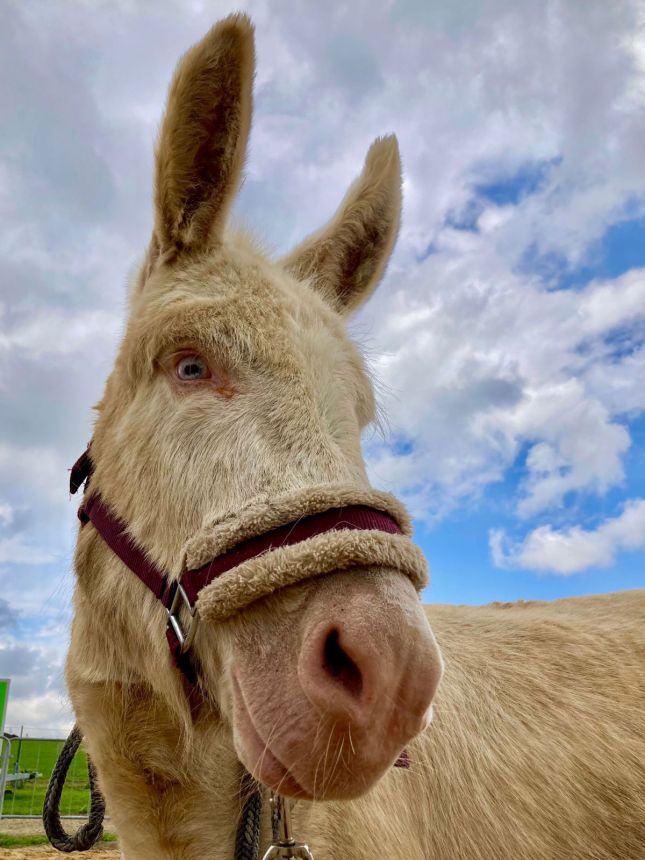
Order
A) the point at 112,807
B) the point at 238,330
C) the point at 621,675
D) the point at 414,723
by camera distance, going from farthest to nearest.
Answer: the point at 621,675 → the point at 112,807 → the point at 238,330 → the point at 414,723

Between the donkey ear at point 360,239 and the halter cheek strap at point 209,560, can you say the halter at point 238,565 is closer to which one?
the halter cheek strap at point 209,560

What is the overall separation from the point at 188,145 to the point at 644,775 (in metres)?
4.15

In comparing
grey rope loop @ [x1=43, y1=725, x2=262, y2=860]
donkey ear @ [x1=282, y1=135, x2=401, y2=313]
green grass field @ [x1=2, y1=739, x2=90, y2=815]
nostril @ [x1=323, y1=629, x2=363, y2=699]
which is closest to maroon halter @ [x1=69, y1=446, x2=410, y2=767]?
nostril @ [x1=323, y1=629, x2=363, y2=699]

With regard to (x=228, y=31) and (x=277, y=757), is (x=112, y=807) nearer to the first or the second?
(x=277, y=757)

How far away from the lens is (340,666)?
1.80m

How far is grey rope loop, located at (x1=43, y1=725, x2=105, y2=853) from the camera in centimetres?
338

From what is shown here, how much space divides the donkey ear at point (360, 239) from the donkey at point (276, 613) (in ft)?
0.04

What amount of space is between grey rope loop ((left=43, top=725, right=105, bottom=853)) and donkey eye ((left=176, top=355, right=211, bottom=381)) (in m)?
2.04

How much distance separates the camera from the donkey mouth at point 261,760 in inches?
74.8

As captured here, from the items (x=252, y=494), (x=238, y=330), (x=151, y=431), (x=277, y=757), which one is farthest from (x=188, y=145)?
(x=277, y=757)

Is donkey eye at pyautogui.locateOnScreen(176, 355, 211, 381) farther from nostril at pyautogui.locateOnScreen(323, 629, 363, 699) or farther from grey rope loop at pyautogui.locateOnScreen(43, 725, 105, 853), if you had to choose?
grey rope loop at pyautogui.locateOnScreen(43, 725, 105, 853)

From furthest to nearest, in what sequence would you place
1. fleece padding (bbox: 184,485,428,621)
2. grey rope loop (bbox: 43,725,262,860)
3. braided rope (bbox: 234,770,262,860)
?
grey rope loop (bbox: 43,725,262,860) → braided rope (bbox: 234,770,262,860) → fleece padding (bbox: 184,485,428,621)

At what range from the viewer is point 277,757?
1870 millimetres

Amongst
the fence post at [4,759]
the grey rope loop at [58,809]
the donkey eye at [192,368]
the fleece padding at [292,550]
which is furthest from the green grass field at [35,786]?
the fleece padding at [292,550]
